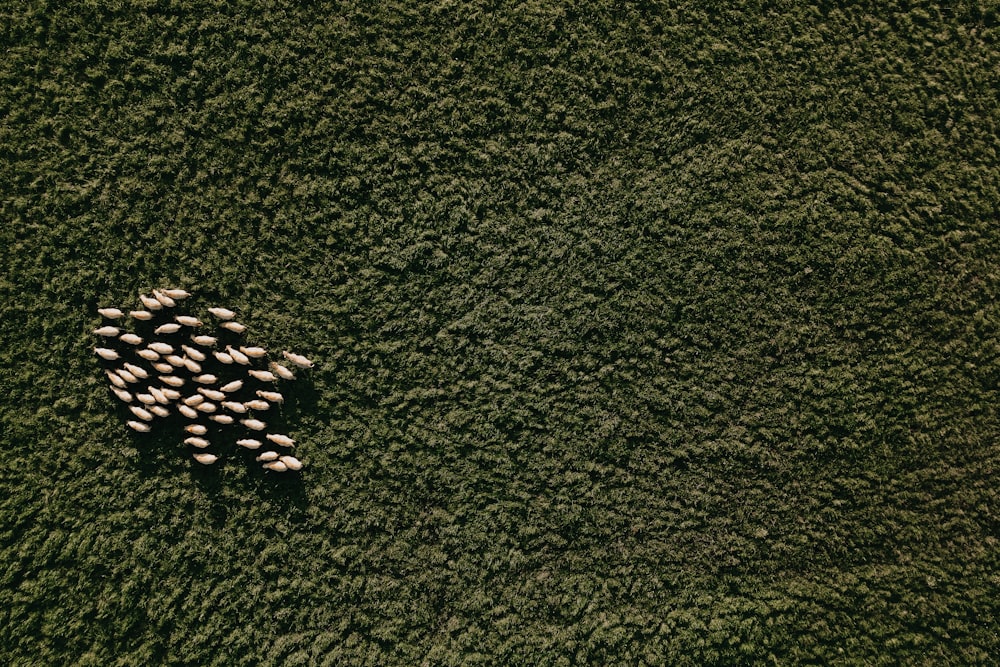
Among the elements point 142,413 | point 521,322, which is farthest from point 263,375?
point 521,322

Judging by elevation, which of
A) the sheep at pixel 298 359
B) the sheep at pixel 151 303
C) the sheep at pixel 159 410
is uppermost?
the sheep at pixel 151 303

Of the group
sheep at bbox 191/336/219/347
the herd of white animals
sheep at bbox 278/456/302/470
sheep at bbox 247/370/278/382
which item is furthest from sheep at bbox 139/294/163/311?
sheep at bbox 278/456/302/470

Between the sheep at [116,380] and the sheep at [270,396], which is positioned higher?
the sheep at [270,396]

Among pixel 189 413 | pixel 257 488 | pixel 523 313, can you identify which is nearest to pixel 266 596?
pixel 257 488

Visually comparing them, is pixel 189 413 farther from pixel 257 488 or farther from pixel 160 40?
pixel 160 40

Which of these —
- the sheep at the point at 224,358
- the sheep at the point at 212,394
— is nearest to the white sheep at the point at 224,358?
the sheep at the point at 224,358

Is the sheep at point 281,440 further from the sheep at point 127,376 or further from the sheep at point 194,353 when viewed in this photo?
the sheep at point 127,376

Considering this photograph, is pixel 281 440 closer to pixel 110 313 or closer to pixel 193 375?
pixel 193 375
